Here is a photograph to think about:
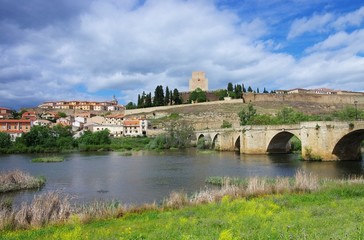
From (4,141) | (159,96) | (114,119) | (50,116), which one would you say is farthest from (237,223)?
(50,116)

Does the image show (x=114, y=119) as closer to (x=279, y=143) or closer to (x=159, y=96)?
(x=159, y=96)

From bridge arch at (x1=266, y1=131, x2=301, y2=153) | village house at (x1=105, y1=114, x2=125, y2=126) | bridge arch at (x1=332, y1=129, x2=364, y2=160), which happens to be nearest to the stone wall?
village house at (x1=105, y1=114, x2=125, y2=126)

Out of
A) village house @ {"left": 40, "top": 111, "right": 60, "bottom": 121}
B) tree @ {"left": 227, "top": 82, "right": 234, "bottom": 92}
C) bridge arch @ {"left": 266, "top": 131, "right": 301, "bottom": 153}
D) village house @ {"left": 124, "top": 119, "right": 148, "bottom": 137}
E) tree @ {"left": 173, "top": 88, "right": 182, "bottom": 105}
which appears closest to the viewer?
bridge arch @ {"left": 266, "top": 131, "right": 301, "bottom": 153}

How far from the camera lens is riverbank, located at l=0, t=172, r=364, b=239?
706 cm

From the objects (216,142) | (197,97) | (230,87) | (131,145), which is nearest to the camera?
(216,142)

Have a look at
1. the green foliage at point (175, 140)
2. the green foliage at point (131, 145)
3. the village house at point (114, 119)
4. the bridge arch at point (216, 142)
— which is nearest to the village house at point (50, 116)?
the village house at point (114, 119)

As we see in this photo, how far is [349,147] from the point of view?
32.1 metres

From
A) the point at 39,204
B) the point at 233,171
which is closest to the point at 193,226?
the point at 39,204

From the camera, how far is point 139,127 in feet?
289

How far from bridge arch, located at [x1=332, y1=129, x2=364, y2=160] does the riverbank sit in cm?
1766

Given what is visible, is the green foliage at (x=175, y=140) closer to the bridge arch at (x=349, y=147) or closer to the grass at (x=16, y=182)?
the bridge arch at (x=349, y=147)

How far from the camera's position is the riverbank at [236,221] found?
7.06 meters

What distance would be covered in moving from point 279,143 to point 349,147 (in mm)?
11551

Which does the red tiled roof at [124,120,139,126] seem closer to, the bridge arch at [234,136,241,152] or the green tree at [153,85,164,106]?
the green tree at [153,85,164,106]
